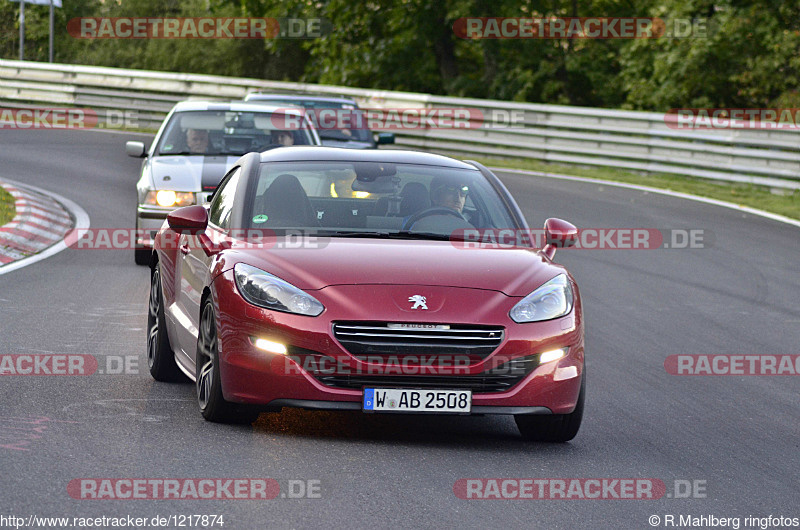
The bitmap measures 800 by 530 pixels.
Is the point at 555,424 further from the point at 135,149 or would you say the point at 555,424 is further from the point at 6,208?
the point at 6,208

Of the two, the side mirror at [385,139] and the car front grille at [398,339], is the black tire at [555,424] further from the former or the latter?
the side mirror at [385,139]

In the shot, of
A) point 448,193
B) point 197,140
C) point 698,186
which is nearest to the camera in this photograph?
point 448,193

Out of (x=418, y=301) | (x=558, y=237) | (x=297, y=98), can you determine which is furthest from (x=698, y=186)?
(x=418, y=301)

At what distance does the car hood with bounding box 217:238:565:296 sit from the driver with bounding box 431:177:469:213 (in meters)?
0.58

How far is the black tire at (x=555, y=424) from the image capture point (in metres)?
7.22

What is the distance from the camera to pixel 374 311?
677 centimetres

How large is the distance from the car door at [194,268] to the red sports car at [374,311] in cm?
2

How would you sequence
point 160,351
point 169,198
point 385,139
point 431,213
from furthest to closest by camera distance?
point 385,139 < point 169,198 < point 160,351 < point 431,213

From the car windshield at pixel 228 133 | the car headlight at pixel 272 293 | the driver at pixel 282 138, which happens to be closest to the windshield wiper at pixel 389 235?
the car headlight at pixel 272 293

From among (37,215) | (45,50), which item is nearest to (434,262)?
(37,215)

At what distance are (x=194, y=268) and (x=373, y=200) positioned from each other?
1085mm

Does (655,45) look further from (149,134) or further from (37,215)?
(37,215)

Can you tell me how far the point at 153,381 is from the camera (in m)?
8.59

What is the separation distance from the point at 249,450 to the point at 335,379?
53 centimetres
